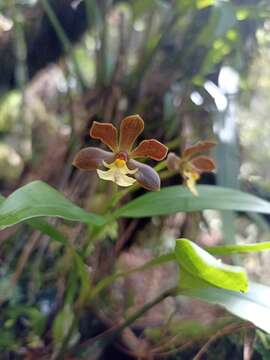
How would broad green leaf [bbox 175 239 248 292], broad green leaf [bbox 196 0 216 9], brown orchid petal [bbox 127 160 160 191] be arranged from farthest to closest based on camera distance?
broad green leaf [bbox 196 0 216 9]
brown orchid petal [bbox 127 160 160 191]
broad green leaf [bbox 175 239 248 292]

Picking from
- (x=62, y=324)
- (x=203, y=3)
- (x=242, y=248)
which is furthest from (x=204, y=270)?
(x=203, y=3)

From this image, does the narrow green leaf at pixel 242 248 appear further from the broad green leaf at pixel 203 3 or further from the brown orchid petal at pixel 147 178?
the broad green leaf at pixel 203 3

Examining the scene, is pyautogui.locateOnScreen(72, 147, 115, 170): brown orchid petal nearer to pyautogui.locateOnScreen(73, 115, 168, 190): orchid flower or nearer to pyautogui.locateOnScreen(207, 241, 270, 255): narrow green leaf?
pyautogui.locateOnScreen(73, 115, 168, 190): orchid flower

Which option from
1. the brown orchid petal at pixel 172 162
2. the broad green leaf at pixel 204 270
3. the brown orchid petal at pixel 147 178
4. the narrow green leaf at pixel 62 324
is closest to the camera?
the broad green leaf at pixel 204 270

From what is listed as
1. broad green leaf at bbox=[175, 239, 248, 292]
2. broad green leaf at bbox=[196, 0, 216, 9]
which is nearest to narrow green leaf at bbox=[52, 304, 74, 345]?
broad green leaf at bbox=[175, 239, 248, 292]

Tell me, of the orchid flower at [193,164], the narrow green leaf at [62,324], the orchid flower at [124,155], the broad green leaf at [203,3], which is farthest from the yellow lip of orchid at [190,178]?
the broad green leaf at [203,3]

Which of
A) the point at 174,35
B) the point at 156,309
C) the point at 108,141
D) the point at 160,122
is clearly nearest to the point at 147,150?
the point at 108,141

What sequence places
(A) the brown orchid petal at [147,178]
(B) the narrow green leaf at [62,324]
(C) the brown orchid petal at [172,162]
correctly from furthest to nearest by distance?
(B) the narrow green leaf at [62,324]
(C) the brown orchid petal at [172,162]
(A) the brown orchid petal at [147,178]

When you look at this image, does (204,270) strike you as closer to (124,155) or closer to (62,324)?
(124,155)
